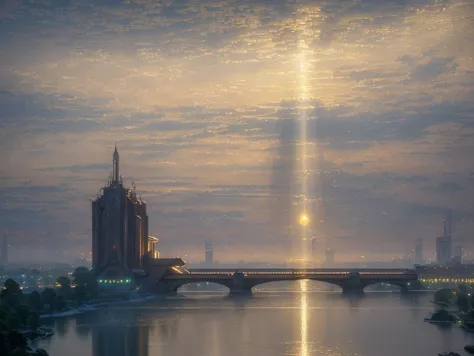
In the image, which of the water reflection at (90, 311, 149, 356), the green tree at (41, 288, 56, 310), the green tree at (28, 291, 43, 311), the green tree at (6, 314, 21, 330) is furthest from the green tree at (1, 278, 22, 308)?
the green tree at (6, 314, 21, 330)

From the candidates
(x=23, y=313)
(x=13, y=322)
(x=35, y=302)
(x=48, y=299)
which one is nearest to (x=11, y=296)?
(x=23, y=313)

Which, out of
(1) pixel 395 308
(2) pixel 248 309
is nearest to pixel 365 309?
(1) pixel 395 308

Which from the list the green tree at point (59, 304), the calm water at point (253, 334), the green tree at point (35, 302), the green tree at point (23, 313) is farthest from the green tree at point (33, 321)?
A: the green tree at point (59, 304)

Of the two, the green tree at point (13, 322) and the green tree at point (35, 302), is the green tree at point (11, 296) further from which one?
the green tree at point (13, 322)

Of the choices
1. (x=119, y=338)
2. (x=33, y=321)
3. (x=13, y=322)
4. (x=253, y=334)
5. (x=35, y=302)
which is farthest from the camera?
(x=35, y=302)

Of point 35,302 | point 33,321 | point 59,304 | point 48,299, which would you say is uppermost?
point 48,299

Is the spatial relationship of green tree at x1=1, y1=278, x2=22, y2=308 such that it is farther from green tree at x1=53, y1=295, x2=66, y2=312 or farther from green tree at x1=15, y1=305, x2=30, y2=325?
green tree at x1=53, y1=295, x2=66, y2=312

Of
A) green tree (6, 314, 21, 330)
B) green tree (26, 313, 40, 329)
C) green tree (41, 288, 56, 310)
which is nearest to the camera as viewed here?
green tree (6, 314, 21, 330)

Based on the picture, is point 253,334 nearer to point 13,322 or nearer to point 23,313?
point 23,313
